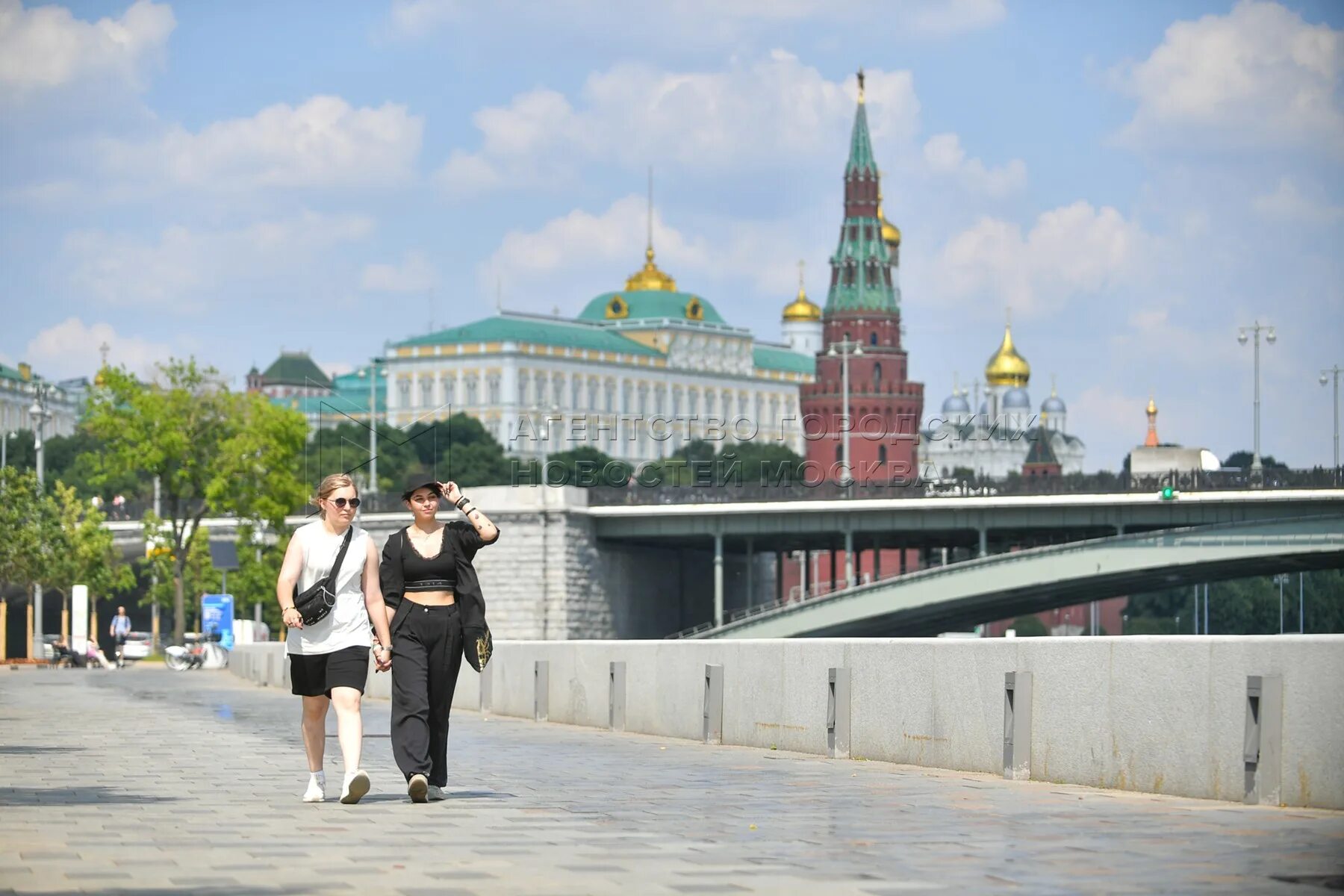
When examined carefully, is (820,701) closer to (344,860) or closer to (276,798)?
(276,798)

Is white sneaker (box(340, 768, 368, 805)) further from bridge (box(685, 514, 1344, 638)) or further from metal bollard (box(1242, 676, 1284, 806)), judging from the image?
bridge (box(685, 514, 1344, 638))

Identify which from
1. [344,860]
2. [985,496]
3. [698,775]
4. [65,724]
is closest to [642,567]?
[985,496]

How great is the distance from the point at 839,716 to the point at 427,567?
506cm

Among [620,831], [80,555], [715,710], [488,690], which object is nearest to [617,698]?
[715,710]

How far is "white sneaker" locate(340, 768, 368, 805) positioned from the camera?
465 inches

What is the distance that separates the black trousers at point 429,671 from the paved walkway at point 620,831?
0.36m

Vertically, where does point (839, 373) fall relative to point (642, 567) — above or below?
above

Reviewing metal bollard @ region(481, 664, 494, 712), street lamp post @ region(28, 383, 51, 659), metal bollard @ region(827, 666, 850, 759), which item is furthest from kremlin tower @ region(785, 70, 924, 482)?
metal bollard @ region(827, 666, 850, 759)

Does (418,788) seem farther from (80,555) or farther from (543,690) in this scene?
(80,555)

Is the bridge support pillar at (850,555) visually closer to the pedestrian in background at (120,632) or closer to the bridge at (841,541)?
the bridge at (841,541)

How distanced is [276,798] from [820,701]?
228 inches

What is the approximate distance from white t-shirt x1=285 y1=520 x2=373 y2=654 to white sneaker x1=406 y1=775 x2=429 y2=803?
30.2 inches

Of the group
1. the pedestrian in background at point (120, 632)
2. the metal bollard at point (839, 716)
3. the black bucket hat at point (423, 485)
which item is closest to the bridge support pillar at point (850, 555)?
the pedestrian in background at point (120, 632)

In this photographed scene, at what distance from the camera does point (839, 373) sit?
184 metres
